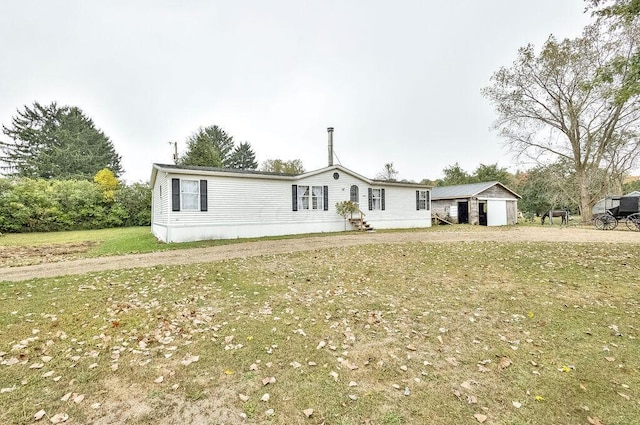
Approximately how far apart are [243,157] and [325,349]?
158 ft

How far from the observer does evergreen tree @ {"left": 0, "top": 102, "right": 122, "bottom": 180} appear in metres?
36.0

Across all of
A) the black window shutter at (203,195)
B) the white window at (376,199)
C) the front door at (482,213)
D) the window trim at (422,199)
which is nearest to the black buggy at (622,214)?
the front door at (482,213)

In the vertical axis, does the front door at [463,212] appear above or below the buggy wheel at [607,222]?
above

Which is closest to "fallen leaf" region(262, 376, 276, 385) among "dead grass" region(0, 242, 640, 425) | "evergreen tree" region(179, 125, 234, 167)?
"dead grass" region(0, 242, 640, 425)

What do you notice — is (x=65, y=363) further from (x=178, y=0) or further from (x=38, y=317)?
(x=178, y=0)

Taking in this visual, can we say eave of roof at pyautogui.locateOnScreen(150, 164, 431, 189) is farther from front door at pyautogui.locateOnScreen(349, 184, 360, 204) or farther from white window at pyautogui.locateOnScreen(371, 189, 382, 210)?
front door at pyautogui.locateOnScreen(349, 184, 360, 204)

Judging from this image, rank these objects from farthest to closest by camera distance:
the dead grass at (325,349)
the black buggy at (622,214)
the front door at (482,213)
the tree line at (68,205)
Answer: the front door at (482,213) → the tree line at (68,205) → the black buggy at (622,214) → the dead grass at (325,349)

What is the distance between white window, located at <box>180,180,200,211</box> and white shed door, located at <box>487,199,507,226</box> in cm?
2237

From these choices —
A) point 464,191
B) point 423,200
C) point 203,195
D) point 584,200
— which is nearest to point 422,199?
point 423,200

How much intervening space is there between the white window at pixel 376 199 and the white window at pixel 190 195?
10.8 m

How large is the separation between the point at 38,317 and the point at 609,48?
31.5m

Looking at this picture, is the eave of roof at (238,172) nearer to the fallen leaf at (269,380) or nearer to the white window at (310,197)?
the white window at (310,197)

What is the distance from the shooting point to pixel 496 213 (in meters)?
24.5

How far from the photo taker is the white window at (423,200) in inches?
837
